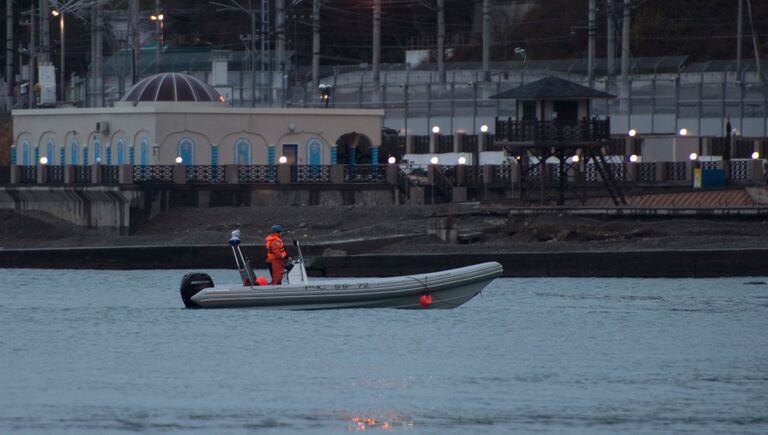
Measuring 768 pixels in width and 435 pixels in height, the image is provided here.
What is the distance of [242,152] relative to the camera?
75062 millimetres

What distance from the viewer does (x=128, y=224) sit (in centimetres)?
6988

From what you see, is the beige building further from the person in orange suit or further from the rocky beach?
the person in orange suit

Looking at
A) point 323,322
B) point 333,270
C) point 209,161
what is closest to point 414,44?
point 209,161

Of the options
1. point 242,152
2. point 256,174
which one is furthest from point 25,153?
point 256,174

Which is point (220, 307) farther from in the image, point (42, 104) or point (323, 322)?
point (42, 104)

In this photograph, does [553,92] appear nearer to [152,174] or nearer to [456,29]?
[152,174]

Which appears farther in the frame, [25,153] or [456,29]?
[456,29]

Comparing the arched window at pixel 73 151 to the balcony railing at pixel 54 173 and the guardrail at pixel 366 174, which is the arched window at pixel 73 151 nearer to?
the balcony railing at pixel 54 173

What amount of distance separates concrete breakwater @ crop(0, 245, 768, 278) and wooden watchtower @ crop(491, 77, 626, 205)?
356 inches

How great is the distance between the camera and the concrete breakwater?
54.6 m

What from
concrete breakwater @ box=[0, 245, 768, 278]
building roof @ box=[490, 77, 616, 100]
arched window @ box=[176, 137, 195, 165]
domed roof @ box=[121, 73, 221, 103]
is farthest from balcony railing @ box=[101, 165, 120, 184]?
building roof @ box=[490, 77, 616, 100]

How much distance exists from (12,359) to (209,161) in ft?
122

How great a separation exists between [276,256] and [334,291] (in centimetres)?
152

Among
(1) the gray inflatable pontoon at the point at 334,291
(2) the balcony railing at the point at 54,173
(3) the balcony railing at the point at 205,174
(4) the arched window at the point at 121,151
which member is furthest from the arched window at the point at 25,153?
(1) the gray inflatable pontoon at the point at 334,291
